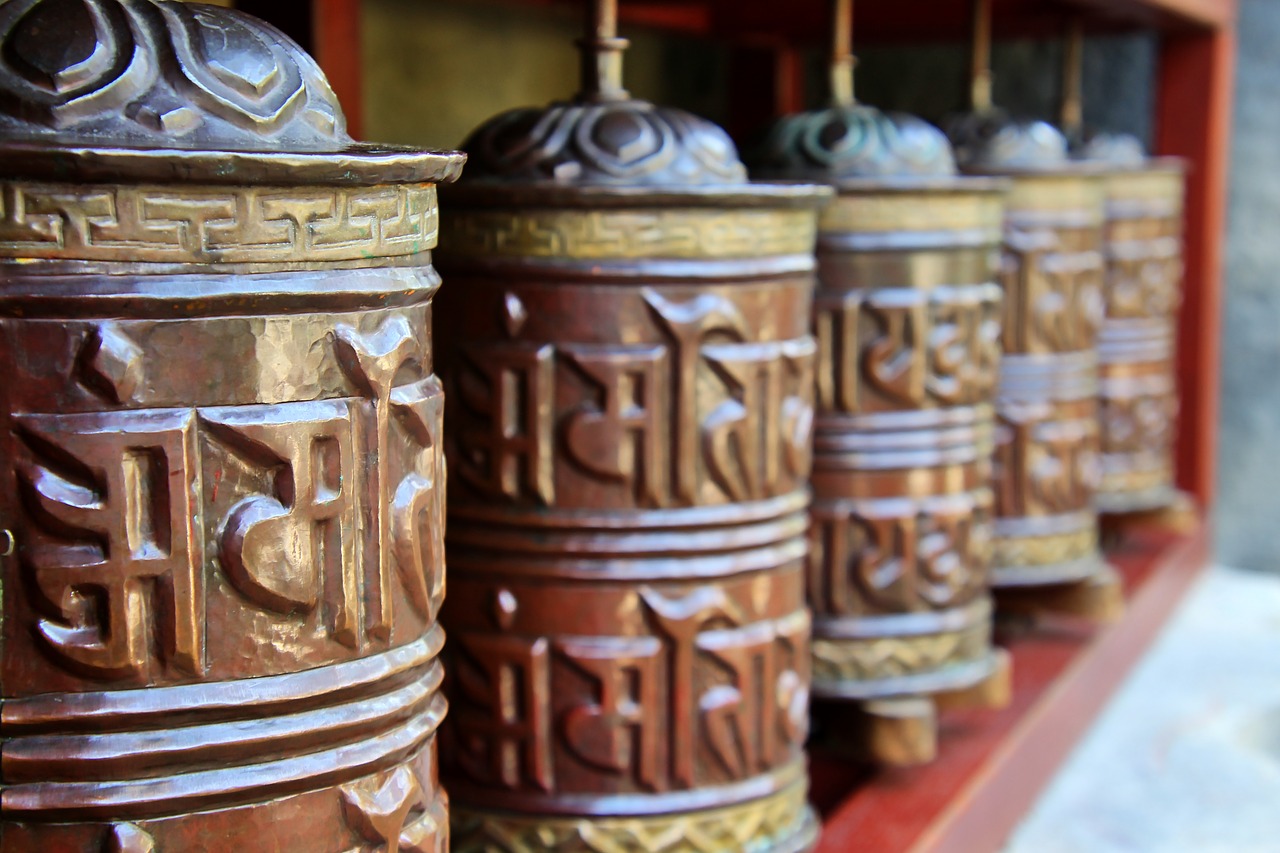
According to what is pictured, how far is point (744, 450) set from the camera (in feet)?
4.21

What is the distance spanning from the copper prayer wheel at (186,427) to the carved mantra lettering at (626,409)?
365mm

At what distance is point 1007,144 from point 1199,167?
1193 mm

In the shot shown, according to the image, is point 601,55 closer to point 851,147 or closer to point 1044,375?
point 851,147

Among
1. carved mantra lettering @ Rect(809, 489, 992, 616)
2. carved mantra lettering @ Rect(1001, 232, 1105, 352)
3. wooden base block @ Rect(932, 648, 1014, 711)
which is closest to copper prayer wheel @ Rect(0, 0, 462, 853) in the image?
carved mantra lettering @ Rect(809, 489, 992, 616)

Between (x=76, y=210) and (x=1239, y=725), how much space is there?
216cm

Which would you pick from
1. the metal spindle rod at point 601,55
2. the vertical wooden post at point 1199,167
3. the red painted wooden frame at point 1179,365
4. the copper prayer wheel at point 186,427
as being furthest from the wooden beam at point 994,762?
the copper prayer wheel at point 186,427

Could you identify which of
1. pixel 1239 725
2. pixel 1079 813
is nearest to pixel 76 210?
pixel 1079 813

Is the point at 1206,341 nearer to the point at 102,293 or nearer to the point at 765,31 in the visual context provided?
the point at 765,31

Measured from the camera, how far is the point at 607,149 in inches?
48.9

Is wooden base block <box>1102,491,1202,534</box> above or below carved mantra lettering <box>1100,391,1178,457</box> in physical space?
below

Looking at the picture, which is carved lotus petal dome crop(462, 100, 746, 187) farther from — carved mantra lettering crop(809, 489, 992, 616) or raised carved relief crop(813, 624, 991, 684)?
raised carved relief crop(813, 624, 991, 684)

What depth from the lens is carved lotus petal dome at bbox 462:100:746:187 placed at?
1.24m

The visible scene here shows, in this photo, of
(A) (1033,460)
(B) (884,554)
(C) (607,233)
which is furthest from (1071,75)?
(C) (607,233)

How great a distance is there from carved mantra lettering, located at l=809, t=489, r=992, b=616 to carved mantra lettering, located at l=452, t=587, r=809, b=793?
1.37ft
